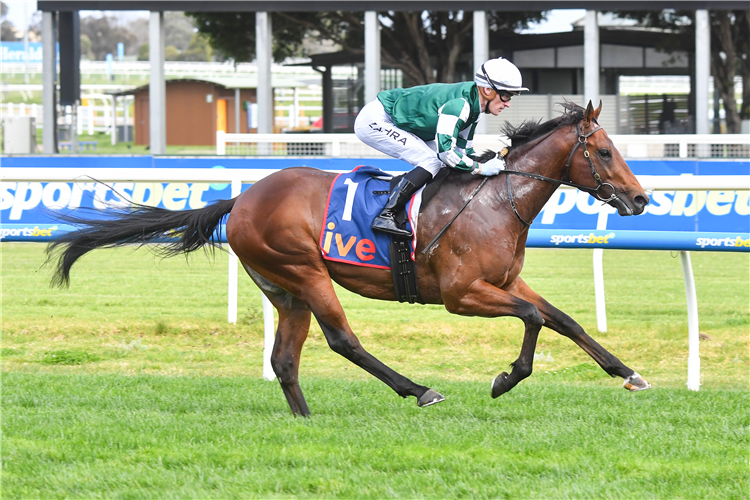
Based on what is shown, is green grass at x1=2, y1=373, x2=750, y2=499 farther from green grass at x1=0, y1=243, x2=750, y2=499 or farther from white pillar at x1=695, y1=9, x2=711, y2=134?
white pillar at x1=695, y1=9, x2=711, y2=134

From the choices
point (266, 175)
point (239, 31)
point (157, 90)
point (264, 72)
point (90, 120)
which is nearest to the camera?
point (266, 175)

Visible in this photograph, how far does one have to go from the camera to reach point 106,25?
276 feet

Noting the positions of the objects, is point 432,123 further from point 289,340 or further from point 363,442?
point 363,442

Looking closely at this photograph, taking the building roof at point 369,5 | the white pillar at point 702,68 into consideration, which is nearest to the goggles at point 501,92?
the building roof at point 369,5

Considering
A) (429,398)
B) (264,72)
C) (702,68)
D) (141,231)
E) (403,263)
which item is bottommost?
(429,398)

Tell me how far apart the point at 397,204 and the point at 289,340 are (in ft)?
3.08

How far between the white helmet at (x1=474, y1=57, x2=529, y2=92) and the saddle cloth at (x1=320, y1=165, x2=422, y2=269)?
2.12ft

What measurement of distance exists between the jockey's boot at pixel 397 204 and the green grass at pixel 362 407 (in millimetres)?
922

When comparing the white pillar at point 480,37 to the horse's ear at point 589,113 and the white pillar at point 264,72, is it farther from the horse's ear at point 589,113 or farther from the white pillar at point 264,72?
the horse's ear at point 589,113

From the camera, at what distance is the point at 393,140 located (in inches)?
183

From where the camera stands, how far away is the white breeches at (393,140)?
4.58 m

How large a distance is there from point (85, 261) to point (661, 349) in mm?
6790

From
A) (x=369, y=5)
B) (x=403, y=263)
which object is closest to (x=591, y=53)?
(x=369, y=5)

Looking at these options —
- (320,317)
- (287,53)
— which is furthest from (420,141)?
(287,53)
